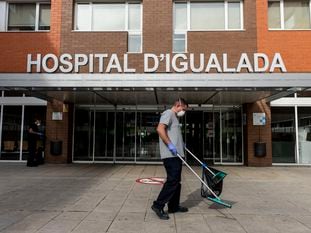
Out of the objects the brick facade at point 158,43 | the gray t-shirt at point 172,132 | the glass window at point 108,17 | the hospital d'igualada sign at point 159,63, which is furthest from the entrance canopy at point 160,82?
the glass window at point 108,17

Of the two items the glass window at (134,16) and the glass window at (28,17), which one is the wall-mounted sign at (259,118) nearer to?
the glass window at (134,16)

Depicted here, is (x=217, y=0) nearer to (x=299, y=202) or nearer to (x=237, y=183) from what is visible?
(x=237, y=183)

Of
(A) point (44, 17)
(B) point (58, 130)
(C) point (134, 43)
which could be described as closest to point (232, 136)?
(C) point (134, 43)

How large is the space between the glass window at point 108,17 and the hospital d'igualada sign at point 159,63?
1559 millimetres

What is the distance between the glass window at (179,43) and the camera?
48.8 feet

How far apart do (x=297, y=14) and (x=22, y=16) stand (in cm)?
1155

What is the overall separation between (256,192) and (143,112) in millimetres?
7934

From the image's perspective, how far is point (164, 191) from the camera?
19.7 ft

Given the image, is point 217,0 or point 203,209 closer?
point 203,209

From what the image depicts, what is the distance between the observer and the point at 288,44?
14.5m

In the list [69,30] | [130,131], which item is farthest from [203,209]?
[69,30]

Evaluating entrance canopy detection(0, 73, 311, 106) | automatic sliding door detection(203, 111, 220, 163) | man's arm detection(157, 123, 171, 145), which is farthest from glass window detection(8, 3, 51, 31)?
man's arm detection(157, 123, 171, 145)

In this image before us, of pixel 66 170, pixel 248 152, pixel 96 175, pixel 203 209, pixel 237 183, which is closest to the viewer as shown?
pixel 203 209

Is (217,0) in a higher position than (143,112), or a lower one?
higher
